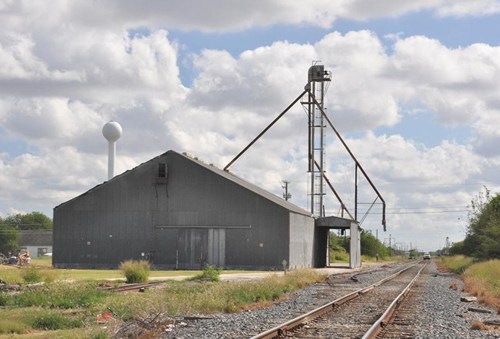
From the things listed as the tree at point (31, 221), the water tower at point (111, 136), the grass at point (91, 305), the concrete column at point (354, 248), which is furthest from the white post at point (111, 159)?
the tree at point (31, 221)

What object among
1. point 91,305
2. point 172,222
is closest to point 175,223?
point 172,222

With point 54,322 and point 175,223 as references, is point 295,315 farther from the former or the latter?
point 175,223

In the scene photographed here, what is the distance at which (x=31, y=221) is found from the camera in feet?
574

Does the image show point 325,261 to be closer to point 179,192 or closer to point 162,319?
point 179,192

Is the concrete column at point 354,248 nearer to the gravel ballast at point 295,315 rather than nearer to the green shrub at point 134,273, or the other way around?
the green shrub at point 134,273

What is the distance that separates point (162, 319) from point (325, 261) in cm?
5943

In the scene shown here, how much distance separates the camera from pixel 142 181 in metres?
59.4

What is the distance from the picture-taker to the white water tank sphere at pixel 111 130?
248 feet

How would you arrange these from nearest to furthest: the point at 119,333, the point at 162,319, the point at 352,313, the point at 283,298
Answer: the point at 119,333
the point at 162,319
the point at 352,313
the point at 283,298

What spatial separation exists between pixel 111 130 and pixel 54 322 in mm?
59682

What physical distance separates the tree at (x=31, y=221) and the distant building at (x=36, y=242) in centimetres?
3121

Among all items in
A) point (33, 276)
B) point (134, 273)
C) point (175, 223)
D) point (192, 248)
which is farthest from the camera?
point (175, 223)

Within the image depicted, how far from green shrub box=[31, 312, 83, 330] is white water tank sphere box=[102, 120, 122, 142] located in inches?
2329

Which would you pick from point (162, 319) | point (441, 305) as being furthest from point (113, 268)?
point (162, 319)
